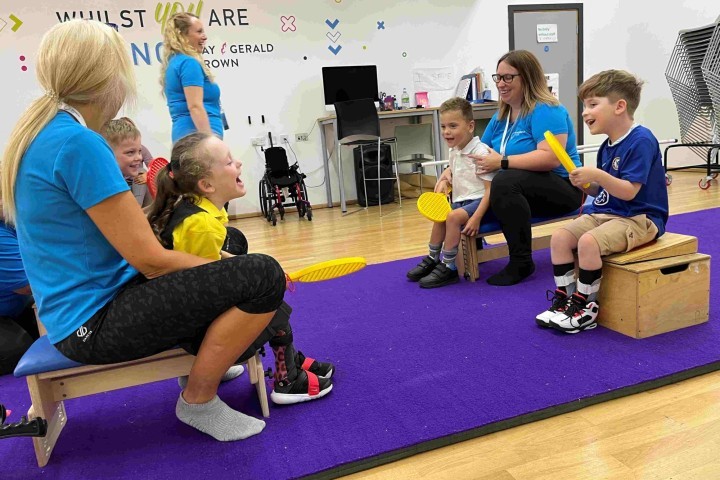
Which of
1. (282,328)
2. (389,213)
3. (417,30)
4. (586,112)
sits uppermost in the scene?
(417,30)

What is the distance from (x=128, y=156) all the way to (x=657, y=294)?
1.99 m

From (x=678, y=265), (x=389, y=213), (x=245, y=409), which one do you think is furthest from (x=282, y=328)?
(x=389, y=213)

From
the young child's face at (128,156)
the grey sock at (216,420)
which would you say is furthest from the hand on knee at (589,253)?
the young child's face at (128,156)

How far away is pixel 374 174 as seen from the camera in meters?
5.53

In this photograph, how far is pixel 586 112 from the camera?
191 cm

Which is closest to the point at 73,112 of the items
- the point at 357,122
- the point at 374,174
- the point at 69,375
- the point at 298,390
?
the point at 69,375

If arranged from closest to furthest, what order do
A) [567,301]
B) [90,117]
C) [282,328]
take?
[90,117] < [282,328] < [567,301]

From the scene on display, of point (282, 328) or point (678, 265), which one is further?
point (678, 265)

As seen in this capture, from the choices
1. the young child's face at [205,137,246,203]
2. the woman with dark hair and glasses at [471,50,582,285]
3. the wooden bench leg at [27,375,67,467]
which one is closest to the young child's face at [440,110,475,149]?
the woman with dark hair and glasses at [471,50,582,285]

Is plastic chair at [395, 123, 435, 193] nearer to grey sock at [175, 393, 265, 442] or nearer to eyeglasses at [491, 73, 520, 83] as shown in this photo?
eyeglasses at [491, 73, 520, 83]

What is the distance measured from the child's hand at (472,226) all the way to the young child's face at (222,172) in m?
1.27

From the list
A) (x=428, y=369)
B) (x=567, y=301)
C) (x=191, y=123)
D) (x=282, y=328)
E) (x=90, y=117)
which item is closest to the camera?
(x=90, y=117)

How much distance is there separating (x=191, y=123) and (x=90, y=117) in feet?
5.23

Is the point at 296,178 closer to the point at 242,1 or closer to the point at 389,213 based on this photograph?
the point at 389,213
